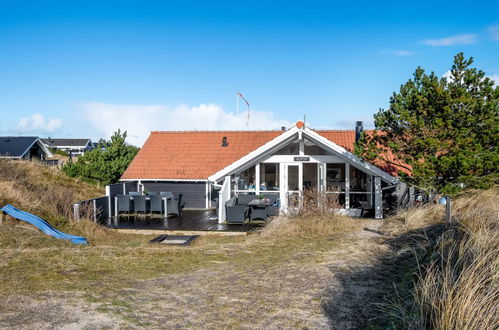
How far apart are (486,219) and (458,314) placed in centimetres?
379

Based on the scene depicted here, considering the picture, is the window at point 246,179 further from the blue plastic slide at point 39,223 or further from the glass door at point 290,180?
the blue plastic slide at point 39,223

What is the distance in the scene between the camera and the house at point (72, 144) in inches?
3396

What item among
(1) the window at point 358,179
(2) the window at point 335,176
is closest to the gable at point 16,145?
(2) the window at point 335,176

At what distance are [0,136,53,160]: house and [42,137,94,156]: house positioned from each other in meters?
35.9

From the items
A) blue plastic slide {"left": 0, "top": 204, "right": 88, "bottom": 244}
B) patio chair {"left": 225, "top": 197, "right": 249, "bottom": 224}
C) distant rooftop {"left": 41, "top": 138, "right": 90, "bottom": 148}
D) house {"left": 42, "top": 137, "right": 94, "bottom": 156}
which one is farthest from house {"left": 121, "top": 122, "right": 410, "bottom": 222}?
distant rooftop {"left": 41, "top": 138, "right": 90, "bottom": 148}

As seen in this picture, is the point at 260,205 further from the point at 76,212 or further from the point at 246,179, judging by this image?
the point at 76,212

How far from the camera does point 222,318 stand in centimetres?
586

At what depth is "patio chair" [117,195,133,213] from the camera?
54.3 ft

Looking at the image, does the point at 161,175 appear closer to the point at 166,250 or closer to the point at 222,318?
the point at 166,250

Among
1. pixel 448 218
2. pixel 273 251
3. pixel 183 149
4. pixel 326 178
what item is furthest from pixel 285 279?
pixel 183 149

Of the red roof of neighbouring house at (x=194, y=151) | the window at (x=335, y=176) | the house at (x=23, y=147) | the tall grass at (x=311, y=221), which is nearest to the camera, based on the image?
the tall grass at (x=311, y=221)

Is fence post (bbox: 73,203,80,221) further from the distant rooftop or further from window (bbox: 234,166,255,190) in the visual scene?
the distant rooftop

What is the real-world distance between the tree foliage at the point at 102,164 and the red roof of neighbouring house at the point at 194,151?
443 centimetres

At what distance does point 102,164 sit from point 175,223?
11.9 metres
